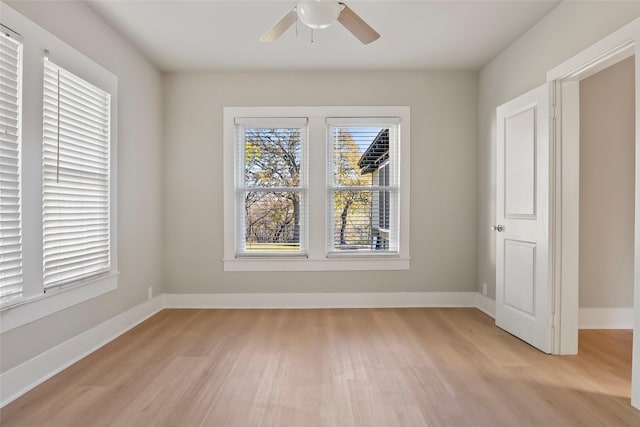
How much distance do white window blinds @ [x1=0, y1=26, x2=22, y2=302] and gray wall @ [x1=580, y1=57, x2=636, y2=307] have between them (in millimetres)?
4640

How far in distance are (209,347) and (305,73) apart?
3.13 m

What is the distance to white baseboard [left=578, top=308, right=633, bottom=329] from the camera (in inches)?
142

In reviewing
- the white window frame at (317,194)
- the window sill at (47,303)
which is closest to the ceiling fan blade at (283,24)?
the white window frame at (317,194)

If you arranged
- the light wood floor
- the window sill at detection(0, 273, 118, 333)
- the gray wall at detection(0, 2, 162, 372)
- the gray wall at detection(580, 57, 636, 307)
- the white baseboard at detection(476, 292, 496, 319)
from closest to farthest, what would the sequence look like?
the light wood floor, the window sill at detection(0, 273, 118, 333), the gray wall at detection(0, 2, 162, 372), the gray wall at detection(580, 57, 636, 307), the white baseboard at detection(476, 292, 496, 319)

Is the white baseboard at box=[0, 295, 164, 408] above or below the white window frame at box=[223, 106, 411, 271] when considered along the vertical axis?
below

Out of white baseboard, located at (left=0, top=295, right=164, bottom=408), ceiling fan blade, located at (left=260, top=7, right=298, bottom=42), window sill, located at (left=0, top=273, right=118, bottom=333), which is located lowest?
white baseboard, located at (left=0, top=295, right=164, bottom=408)

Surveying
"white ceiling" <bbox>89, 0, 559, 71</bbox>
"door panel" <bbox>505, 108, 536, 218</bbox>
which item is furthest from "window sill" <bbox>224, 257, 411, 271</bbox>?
"white ceiling" <bbox>89, 0, 559, 71</bbox>

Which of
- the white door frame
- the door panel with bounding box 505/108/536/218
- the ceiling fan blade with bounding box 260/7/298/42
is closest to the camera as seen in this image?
the ceiling fan blade with bounding box 260/7/298/42

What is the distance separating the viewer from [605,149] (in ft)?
11.9

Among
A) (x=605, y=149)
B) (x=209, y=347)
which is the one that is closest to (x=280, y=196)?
(x=209, y=347)

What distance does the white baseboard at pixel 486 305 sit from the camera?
398cm

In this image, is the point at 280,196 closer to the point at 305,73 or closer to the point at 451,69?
the point at 305,73

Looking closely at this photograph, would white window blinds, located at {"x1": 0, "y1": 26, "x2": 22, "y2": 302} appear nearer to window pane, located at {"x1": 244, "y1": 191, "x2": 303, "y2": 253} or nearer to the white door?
window pane, located at {"x1": 244, "y1": 191, "x2": 303, "y2": 253}

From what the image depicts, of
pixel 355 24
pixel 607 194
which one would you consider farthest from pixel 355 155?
pixel 607 194
